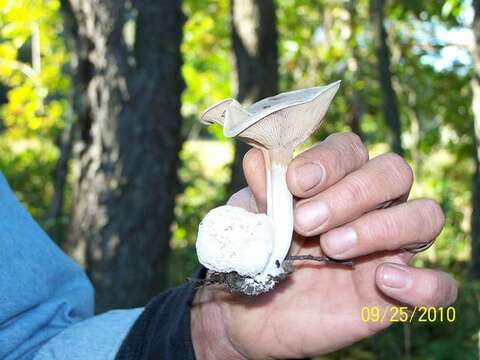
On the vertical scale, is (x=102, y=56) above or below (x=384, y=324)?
above

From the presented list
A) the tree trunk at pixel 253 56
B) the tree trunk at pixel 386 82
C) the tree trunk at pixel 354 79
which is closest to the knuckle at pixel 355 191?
the tree trunk at pixel 253 56

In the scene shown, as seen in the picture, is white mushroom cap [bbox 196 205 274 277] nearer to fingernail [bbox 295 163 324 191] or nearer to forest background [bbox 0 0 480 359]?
fingernail [bbox 295 163 324 191]

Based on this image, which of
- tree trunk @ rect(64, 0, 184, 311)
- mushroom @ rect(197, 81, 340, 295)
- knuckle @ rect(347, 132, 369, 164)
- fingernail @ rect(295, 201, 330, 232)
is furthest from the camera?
tree trunk @ rect(64, 0, 184, 311)

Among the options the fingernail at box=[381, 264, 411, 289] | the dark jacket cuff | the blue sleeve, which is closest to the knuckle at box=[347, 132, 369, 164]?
the fingernail at box=[381, 264, 411, 289]

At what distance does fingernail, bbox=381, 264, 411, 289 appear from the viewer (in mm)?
1124

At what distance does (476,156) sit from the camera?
464cm

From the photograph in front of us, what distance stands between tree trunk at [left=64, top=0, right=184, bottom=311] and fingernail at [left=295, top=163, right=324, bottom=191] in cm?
168

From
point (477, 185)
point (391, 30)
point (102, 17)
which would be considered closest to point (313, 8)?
point (391, 30)

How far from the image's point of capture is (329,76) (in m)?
8.06

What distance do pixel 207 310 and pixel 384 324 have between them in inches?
16.9

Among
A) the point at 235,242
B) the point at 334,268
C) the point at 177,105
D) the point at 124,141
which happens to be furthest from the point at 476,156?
the point at 235,242

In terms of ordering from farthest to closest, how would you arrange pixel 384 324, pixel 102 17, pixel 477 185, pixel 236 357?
1. pixel 477 185
2. pixel 102 17
3. pixel 236 357
4. pixel 384 324

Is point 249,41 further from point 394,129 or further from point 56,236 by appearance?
point 56,236

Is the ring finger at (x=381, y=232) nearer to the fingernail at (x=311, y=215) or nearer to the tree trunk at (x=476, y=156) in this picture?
the fingernail at (x=311, y=215)
